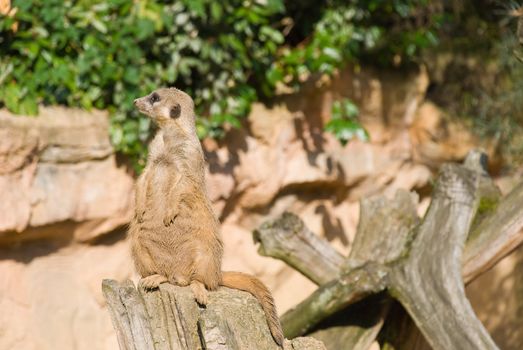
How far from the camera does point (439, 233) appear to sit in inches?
215

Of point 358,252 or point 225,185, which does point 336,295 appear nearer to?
point 358,252

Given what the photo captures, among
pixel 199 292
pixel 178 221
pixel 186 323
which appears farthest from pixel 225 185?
pixel 186 323

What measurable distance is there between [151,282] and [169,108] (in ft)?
3.16

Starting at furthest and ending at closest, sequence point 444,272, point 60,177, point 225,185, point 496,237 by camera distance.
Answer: point 225,185 < point 60,177 < point 496,237 < point 444,272

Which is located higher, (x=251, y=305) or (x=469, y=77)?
(x=469, y=77)

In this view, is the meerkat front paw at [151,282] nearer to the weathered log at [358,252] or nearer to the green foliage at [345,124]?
the weathered log at [358,252]

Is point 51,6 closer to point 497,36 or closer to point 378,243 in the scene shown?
point 378,243

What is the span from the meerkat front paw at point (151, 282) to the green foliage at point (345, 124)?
2.75 m

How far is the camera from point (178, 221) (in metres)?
4.50

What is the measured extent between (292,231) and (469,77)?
2928 millimetres

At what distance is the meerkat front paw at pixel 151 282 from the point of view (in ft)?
13.8

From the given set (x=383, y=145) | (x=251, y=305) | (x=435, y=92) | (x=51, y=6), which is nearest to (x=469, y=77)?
(x=435, y=92)

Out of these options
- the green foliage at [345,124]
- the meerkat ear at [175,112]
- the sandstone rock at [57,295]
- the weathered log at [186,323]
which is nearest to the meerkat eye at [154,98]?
the meerkat ear at [175,112]

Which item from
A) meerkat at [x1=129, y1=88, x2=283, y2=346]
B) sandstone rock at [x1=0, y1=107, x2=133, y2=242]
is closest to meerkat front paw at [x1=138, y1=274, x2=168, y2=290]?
meerkat at [x1=129, y1=88, x2=283, y2=346]
